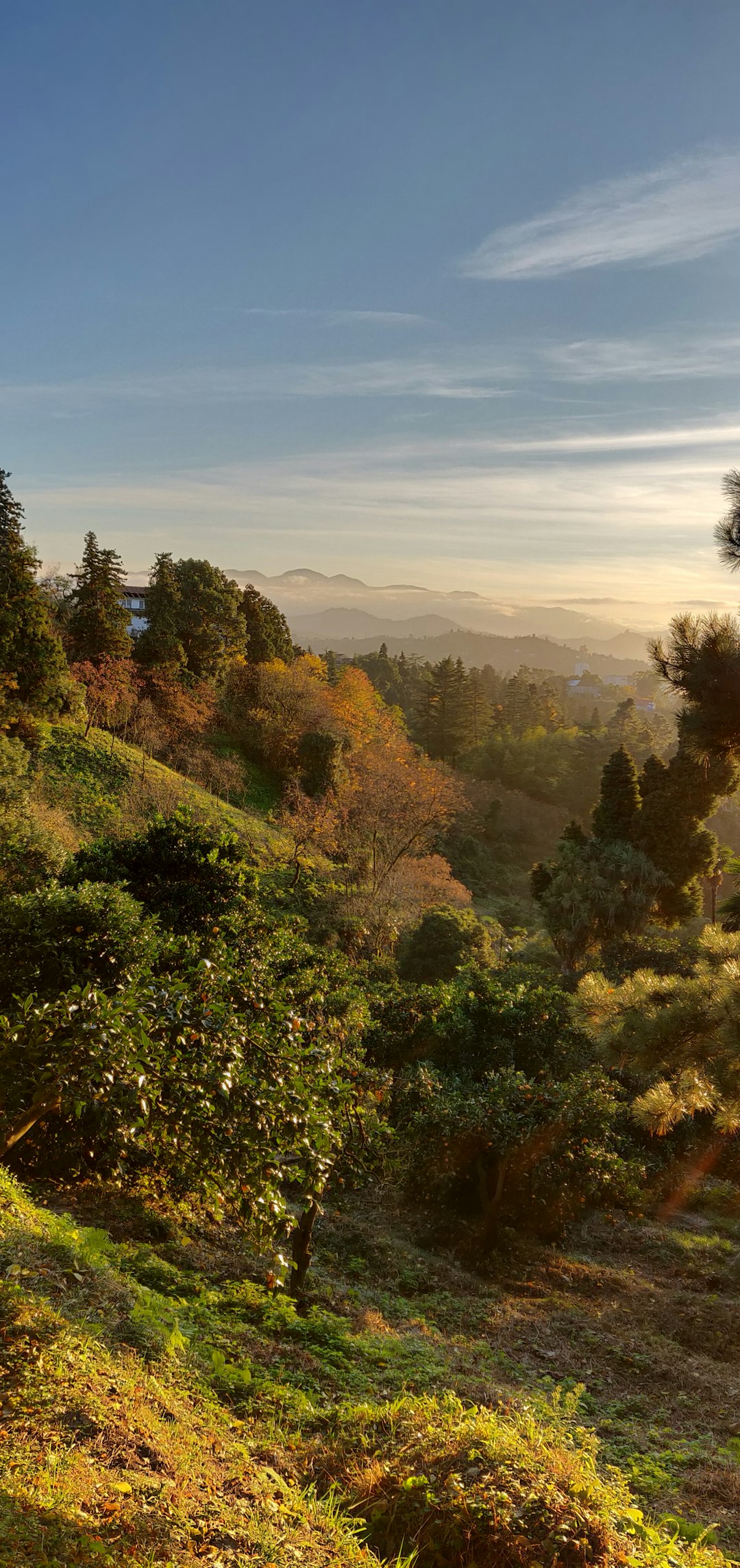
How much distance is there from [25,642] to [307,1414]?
2310cm

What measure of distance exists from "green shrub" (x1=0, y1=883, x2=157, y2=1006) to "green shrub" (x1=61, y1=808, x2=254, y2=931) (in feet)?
11.4

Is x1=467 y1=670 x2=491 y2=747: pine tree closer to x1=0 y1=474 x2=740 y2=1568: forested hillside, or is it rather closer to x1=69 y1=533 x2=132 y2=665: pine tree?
x1=69 y1=533 x2=132 y2=665: pine tree

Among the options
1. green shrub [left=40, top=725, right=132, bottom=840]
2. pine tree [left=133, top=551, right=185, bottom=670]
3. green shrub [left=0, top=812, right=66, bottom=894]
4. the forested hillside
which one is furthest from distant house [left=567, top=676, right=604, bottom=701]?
green shrub [left=0, top=812, right=66, bottom=894]

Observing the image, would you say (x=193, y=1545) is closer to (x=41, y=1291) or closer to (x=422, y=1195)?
(x=41, y=1291)

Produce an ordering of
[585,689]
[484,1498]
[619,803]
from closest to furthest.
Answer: [484,1498] < [619,803] < [585,689]

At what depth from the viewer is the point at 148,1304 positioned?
569 cm

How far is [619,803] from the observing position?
28.8 m

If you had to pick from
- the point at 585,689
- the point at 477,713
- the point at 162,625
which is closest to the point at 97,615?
the point at 162,625

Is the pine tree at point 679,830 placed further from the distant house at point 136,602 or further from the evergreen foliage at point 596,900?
the distant house at point 136,602

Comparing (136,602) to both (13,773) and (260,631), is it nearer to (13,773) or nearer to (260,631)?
(260,631)

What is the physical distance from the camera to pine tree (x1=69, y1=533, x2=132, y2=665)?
3184 centimetres

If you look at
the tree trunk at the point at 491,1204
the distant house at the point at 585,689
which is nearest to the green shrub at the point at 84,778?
the tree trunk at the point at 491,1204

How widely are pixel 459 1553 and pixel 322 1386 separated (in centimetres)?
228

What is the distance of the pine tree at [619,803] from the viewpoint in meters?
28.3
